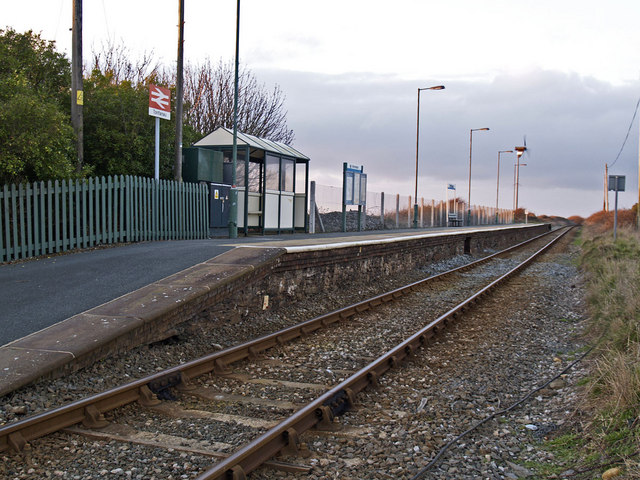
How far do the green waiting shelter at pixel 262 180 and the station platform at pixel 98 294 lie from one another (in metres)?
8.53

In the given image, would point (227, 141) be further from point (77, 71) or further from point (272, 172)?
point (77, 71)

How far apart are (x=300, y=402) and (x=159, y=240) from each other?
431 inches

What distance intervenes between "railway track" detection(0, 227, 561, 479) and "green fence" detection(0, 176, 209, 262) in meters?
6.45

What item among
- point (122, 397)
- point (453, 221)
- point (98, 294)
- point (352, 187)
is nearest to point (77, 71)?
point (98, 294)

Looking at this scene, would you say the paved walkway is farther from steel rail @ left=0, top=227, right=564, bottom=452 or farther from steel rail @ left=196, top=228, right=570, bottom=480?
steel rail @ left=196, top=228, right=570, bottom=480

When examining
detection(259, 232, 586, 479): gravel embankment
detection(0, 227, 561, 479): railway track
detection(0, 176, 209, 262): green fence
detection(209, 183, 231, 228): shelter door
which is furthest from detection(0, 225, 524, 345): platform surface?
detection(209, 183, 231, 228): shelter door

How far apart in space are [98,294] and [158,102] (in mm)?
9129

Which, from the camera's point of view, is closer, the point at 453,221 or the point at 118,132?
the point at 118,132

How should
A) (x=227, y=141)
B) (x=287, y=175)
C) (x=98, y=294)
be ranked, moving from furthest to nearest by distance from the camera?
1. (x=287, y=175)
2. (x=227, y=141)
3. (x=98, y=294)

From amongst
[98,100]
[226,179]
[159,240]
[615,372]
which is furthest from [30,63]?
[615,372]

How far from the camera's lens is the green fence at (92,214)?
1137cm

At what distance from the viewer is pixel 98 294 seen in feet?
27.1

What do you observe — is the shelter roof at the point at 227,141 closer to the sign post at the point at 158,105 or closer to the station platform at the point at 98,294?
the sign post at the point at 158,105

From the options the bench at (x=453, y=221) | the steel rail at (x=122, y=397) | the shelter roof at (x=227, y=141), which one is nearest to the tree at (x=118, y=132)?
the shelter roof at (x=227, y=141)
